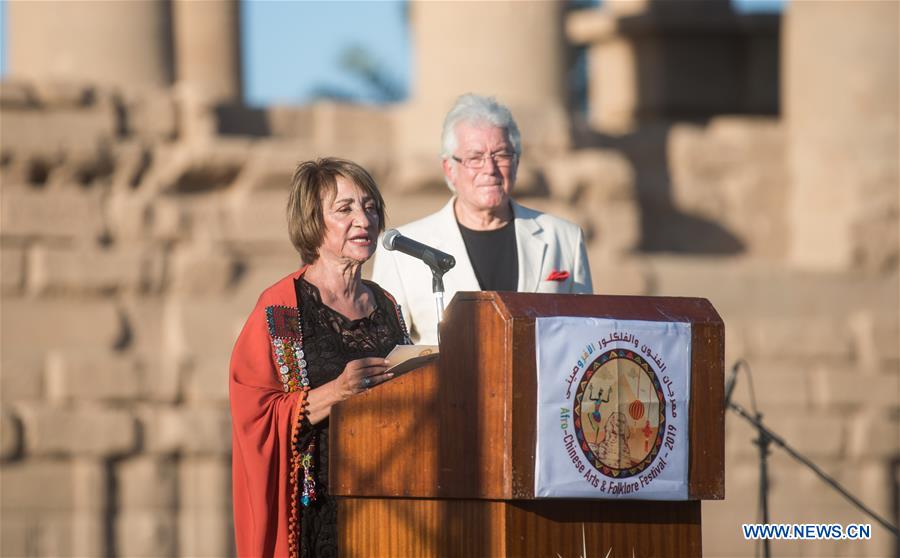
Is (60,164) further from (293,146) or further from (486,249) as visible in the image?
(486,249)

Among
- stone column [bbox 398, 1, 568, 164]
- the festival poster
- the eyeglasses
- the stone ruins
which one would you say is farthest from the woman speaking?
stone column [bbox 398, 1, 568, 164]

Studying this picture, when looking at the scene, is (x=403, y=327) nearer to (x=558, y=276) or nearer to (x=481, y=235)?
(x=558, y=276)

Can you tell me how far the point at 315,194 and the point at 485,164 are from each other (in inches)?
48.1

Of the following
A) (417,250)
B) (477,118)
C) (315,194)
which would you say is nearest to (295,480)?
(417,250)

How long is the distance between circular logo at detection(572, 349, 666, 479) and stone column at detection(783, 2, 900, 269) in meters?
10.1

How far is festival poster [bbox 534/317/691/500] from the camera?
5305mm

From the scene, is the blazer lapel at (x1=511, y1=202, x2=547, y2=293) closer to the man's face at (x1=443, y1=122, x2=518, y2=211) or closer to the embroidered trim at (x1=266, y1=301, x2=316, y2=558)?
the man's face at (x1=443, y1=122, x2=518, y2=211)

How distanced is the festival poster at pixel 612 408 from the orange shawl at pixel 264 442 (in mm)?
860

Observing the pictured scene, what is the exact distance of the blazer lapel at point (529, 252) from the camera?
721 cm

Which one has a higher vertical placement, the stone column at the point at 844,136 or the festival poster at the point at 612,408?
the stone column at the point at 844,136

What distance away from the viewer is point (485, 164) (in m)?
7.12

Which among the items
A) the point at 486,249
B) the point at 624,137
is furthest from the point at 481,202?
the point at 624,137

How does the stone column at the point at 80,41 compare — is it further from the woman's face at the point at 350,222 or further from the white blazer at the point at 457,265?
the woman's face at the point at 350,222

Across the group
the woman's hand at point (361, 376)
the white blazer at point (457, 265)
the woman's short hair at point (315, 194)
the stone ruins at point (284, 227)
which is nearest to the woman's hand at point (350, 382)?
the woman's hand at point (361, 376)
